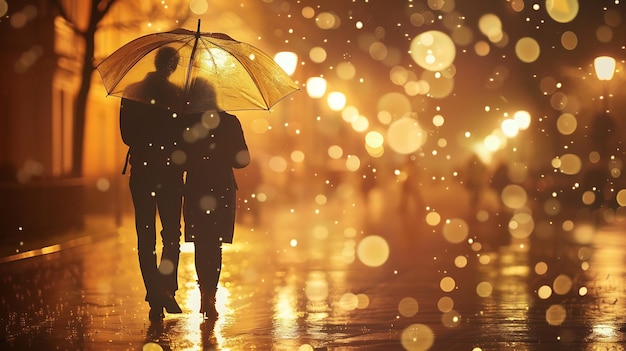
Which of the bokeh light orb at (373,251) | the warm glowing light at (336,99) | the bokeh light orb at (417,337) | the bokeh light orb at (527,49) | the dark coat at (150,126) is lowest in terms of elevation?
the bokeh light orb at (417,337)

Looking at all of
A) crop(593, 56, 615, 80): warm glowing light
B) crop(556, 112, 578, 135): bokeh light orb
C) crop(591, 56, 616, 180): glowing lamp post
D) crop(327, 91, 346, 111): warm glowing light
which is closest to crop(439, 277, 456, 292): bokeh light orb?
crop(591, 56, 616, 180): glowing lamp post

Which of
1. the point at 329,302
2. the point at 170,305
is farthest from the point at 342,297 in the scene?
the point at 170,305

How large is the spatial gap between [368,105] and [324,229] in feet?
205

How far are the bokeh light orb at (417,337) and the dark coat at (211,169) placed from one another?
1.76 m

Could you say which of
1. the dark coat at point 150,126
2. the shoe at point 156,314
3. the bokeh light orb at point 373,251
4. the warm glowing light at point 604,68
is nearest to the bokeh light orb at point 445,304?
the shoe at point 156,314

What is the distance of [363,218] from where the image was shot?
29.9 meters

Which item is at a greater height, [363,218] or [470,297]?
[363,218]

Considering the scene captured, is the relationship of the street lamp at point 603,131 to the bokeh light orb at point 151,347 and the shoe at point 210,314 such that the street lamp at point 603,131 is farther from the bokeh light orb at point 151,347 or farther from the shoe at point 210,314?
the bokeh light orb at point 151,347

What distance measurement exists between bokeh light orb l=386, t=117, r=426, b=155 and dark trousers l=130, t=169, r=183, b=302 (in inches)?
3051

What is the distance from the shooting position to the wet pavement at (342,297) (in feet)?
28.6

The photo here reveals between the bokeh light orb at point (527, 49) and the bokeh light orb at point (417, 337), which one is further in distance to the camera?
the bokeh light orb at point (527, 49)

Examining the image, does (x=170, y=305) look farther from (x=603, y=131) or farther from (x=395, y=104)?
(x=395, y=104)

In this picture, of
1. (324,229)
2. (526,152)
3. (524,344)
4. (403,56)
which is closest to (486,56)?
(526,152)

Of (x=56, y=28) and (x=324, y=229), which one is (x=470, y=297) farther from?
(x=56, y=28)
